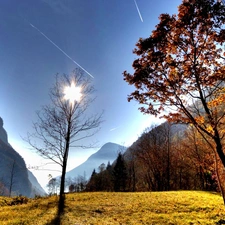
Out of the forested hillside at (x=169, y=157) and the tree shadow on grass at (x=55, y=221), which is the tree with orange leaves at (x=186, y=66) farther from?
the forested hillside at (x=169, y=157)

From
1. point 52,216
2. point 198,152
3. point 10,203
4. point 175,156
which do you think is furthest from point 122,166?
point 52,216

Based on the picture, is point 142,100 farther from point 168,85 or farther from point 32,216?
point 32,216

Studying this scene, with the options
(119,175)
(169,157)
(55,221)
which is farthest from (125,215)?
(119,175)

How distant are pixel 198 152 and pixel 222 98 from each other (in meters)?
27.0

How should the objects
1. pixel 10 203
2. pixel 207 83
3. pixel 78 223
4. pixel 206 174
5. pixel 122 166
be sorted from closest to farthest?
pixel 207 83 < pixel 78 223 < pixel 10 203 < pixel 206 174 < pixel 122 166

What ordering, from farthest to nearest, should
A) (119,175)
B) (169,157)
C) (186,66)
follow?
(119,175) < (169,157) < (186,66)

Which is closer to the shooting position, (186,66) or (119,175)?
(186,66)

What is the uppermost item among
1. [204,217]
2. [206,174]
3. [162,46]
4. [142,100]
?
[162,46]

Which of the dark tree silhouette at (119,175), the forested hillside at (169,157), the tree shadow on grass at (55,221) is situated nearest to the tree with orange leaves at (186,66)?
the tree shadow on grass at (55,221)

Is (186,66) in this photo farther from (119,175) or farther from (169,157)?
(119,175)

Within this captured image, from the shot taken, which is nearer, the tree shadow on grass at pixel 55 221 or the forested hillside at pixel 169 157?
the tree shadow on grass at pixel 55 221

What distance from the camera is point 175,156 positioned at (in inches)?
1368

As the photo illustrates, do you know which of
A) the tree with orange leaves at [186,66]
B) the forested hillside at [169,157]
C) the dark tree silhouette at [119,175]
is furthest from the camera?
the dark tree silhouette at [119,175]

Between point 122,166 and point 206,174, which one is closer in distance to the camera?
point 206,174
